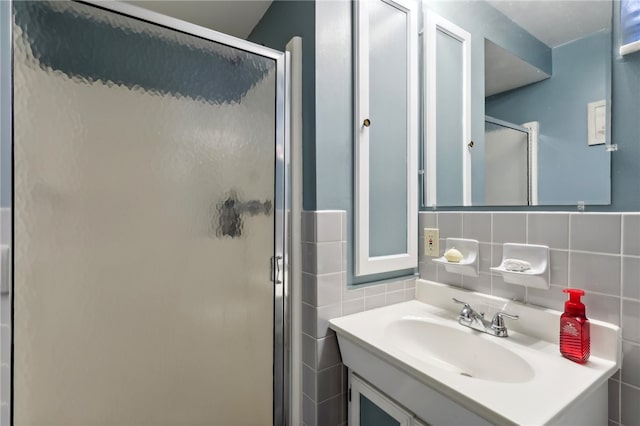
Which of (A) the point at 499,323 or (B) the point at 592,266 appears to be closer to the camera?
(B) the point at 592,266

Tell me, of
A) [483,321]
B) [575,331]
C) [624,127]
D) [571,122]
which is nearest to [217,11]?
[571,122]

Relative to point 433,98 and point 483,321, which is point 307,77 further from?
point 483,321

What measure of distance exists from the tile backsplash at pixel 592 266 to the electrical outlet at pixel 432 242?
19cm

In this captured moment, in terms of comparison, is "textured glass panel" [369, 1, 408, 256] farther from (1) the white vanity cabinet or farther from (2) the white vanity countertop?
(1) the white vanity cabinet

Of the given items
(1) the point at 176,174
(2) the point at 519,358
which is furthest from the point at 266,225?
(2) the point at 519,358

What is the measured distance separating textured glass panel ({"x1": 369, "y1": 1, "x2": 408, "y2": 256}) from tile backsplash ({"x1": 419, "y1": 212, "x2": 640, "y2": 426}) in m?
0.34

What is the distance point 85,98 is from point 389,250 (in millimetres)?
1159

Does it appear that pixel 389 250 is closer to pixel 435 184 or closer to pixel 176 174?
pixel 435 184

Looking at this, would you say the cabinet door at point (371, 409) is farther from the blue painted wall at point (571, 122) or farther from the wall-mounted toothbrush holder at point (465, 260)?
the blue painted wall at point (571, 122)

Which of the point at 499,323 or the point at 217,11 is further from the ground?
the point at 217,11

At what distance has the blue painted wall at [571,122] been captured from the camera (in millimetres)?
863

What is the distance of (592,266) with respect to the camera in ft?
2.81

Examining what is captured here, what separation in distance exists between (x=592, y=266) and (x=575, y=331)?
197 millimetres

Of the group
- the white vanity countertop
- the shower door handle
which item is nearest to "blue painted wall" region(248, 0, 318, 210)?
the shower door handle
